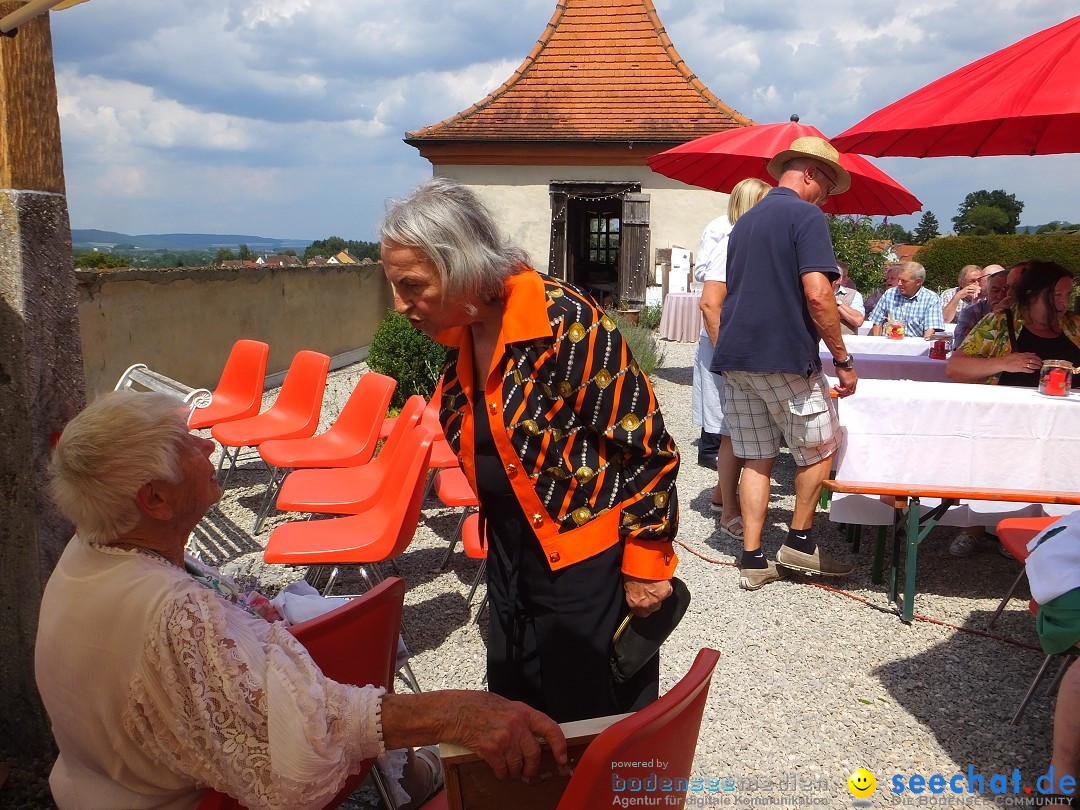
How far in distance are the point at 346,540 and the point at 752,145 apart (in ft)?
15.0

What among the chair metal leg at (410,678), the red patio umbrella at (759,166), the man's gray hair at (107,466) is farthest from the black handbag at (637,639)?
the red patio umbrella at (759,166)

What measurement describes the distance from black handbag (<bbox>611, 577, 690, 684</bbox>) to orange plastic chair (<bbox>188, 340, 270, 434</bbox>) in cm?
457

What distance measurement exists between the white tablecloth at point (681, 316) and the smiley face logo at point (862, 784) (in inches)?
343

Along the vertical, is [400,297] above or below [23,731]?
above

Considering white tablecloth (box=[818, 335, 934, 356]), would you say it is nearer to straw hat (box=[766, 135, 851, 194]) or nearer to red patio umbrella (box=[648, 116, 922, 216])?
red patio umbrella (box=[648, 116, 922, 216])

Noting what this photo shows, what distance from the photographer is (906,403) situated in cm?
379

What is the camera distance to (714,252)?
523 centimetres

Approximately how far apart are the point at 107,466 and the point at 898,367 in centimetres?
530

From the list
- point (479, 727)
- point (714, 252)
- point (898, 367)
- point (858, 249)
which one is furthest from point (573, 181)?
point (479, 727)

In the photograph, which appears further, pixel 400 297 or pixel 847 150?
pixel 847 150

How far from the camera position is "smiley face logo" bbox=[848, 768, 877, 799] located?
2543 millimetres

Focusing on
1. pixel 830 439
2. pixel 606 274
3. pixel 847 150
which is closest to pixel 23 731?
pixel 830 439

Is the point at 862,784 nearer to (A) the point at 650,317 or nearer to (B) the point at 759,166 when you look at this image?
(B) the point at 759,166

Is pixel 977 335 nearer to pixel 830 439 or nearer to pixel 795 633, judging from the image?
pixel 830 439
